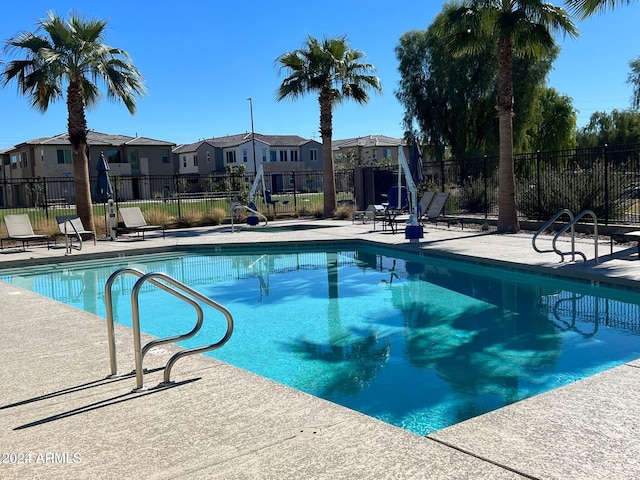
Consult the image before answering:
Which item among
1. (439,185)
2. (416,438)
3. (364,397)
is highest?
(439,185)

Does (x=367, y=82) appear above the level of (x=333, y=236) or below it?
above

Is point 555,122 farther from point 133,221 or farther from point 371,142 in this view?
point 371,142

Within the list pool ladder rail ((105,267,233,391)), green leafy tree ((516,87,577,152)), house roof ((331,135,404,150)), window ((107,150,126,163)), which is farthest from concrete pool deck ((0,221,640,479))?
house roof ((331,135,404,150))

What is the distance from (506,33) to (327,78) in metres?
8.63

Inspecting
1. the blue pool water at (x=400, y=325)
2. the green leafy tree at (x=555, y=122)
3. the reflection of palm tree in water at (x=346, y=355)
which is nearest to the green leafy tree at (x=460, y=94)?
the green leafy tree at (x=555, y=122)

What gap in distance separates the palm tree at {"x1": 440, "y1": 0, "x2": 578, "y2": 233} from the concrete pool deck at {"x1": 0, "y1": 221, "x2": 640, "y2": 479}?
1159 centimetres

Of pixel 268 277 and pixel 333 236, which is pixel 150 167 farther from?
pixel 268 277

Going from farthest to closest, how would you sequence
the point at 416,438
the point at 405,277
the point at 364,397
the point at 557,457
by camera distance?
the point at 405,277 → the point at 364,397 → the point at 416,438 → the point at 557,457

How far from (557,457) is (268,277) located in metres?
9.44

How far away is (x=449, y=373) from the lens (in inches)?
249

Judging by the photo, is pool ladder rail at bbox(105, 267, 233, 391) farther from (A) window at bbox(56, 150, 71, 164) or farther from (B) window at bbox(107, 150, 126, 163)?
(B) window at bbox(107, 150, 126, 163)

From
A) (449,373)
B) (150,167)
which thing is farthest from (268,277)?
(150,167)

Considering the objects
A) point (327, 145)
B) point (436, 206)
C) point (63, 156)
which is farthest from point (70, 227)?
point (63, 156)

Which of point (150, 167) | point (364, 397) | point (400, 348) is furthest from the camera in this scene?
point (150, 167)
